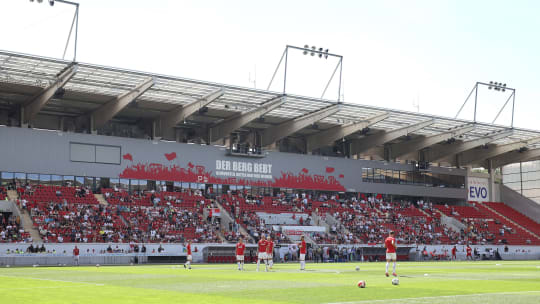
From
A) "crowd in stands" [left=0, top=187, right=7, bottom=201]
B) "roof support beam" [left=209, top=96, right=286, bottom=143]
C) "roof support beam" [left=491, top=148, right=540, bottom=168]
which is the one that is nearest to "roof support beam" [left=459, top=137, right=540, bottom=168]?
"roof support beam" [left=491, top=148, right=540, bottom=168]

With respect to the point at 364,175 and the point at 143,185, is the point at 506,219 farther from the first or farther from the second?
the point at 143,185

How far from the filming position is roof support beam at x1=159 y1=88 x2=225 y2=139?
56.8m

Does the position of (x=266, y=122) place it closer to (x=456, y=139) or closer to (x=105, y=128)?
(x=105, y=128)

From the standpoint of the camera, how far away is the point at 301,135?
246ft

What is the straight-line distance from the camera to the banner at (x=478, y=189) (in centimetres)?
8681

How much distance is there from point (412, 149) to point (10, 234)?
46588 millimetres

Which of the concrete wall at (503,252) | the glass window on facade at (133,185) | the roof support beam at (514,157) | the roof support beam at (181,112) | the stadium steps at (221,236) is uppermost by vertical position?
the roof support beam at (181,112)

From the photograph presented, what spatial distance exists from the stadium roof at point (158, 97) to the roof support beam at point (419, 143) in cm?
74

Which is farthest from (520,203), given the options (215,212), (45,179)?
(45,179)

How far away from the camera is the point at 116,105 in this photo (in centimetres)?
5747

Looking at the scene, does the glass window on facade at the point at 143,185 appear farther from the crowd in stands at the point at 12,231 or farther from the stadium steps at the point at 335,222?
the stadium steps at the point at 335,222

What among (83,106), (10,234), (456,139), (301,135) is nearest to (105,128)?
(83,106)

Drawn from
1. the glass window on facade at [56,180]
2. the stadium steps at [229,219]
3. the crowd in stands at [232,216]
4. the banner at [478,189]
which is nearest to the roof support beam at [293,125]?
the crowd in stands at [232,216]

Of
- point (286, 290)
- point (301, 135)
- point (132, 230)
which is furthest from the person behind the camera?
point (301, 135)
